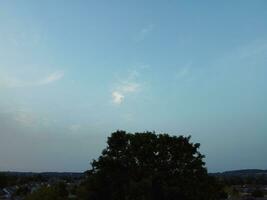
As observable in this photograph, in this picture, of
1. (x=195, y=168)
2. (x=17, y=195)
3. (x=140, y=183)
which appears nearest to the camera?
(x=140, y=183)

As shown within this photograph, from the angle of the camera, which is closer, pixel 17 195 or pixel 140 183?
pixel 140 183

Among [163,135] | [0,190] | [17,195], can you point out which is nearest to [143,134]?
[163,135]

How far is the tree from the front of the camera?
3969cm

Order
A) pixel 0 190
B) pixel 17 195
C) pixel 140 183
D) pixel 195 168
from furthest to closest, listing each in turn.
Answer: pixel 0 190, pixel 17 195, pixel 195 168, pixel 140 183

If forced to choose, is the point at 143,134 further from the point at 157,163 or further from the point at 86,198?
the point at 86,198

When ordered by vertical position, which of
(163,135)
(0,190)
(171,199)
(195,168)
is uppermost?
(0,190)

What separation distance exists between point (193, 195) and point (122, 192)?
531cm

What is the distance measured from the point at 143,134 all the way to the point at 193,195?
669cm

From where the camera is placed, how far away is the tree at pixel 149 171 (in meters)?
39.7

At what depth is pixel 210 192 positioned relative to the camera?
41594 millimetres

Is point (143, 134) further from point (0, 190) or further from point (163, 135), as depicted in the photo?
point (0, 190)

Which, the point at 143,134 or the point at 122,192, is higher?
the point at 143,134

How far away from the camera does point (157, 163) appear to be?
41438mm

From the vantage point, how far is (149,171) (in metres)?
40.6
